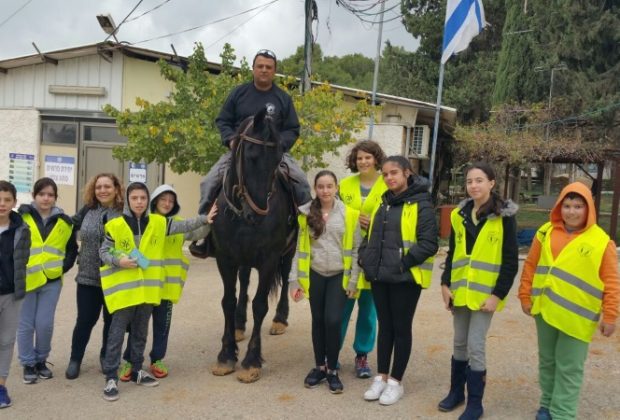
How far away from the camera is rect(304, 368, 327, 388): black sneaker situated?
4340 mm

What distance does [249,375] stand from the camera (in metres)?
4.46

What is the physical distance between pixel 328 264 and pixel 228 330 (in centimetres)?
123

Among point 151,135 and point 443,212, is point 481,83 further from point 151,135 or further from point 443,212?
point 151,135

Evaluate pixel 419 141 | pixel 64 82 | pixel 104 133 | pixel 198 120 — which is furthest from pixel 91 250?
pixel 419 141

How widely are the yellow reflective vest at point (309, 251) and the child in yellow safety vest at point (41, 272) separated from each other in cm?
198

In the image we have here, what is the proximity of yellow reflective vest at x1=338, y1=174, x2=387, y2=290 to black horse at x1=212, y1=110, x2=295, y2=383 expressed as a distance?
1.78ft

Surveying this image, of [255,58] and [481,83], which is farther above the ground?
[481,83]

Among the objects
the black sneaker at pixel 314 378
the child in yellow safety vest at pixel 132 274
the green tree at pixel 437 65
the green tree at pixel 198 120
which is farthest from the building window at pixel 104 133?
the green tree at pixel 437 65

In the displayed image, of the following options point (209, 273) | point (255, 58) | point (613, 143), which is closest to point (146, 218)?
point (255, 58)

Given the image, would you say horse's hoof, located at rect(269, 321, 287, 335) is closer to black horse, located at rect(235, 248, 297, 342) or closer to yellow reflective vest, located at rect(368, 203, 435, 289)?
black horse, located at rect(235, 248, 297, 342)

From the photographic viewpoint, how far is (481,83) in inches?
1010

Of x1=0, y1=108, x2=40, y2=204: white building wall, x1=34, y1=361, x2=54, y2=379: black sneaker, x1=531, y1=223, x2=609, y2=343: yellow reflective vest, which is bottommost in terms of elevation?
x1=34, y1=361, x2=54, y2=379: black sneaker

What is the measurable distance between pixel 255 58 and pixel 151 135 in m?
5.04

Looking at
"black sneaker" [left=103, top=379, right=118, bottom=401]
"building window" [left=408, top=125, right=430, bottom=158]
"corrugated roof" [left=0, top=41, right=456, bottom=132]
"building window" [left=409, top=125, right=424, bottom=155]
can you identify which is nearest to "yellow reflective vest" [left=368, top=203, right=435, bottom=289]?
"black sneaker" [left=103, top=379, right=118, bottom=401]
